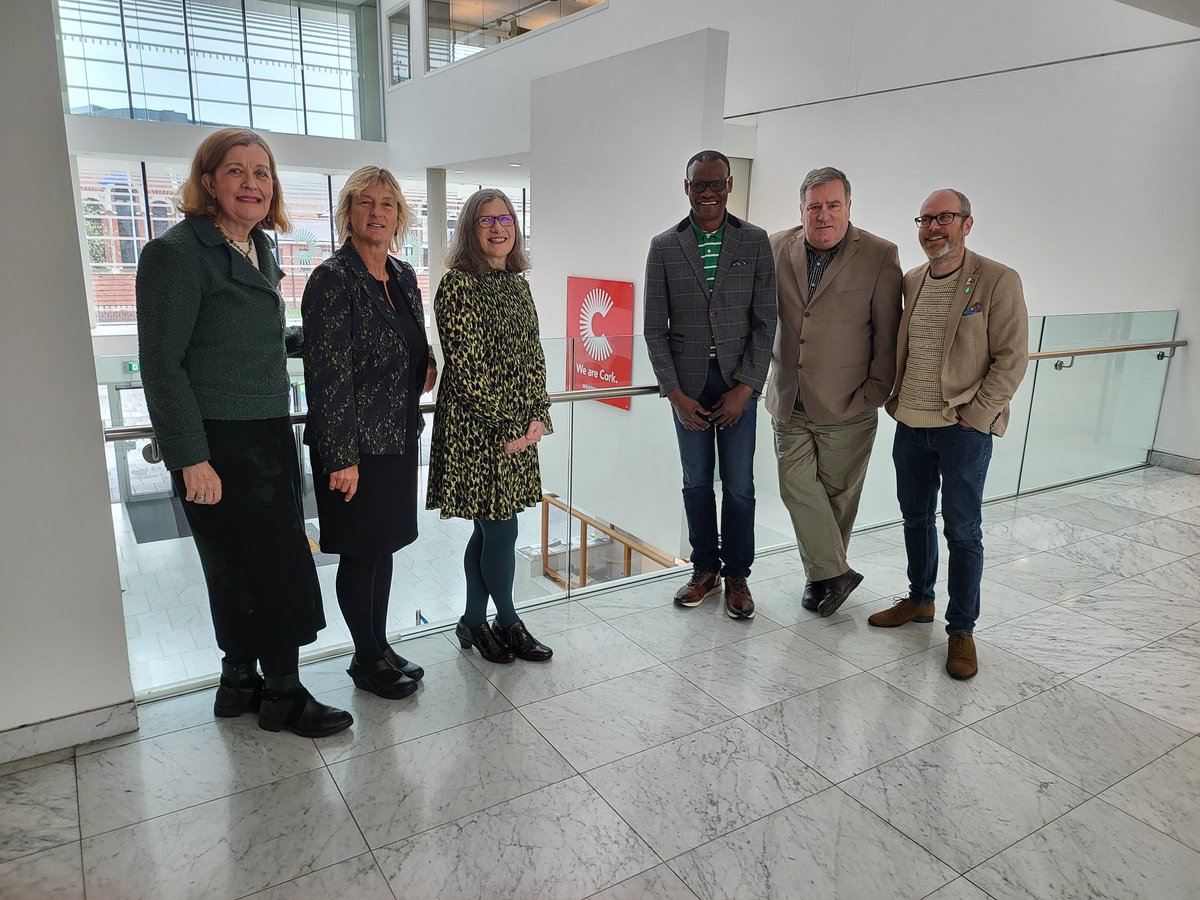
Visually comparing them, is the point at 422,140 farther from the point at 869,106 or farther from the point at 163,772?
the point at 163,772

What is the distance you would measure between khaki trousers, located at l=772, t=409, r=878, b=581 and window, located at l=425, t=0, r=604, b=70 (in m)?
8.20

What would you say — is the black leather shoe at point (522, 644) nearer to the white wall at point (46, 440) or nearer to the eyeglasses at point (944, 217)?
the white wall at point (46, 440)

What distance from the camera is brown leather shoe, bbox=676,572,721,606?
361 cm

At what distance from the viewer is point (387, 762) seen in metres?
2.45

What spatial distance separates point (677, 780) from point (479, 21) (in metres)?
→ 11.9

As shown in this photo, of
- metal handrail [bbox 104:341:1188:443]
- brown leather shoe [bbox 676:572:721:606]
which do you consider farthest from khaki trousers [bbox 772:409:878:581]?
metal handrail [bbox 104:341:1188:443]

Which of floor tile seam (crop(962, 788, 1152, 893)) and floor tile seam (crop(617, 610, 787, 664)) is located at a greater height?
floor tile seam (crop(617, 610, 787, 664))

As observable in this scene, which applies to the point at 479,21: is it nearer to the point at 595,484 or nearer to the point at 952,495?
the point at 595,484

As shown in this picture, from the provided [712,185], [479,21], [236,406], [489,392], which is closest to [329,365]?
[236,406]

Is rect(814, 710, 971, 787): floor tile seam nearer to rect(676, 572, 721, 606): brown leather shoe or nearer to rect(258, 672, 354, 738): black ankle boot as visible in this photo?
rect(676, 572, 721, 606): brown leather shoe

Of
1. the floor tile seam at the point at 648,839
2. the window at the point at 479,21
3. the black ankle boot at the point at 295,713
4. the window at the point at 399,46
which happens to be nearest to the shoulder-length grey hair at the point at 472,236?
the black ankle boot at the point at 295,713

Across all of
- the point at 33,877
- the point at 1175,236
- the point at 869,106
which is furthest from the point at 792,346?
the point at 869,106

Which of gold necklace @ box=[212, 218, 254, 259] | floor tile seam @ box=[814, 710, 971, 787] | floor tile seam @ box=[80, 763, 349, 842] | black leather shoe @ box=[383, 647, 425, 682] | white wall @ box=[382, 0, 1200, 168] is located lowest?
floor tile seam @ box=[80, 763, 349, 842]

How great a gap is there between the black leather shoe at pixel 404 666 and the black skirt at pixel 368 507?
458mm
